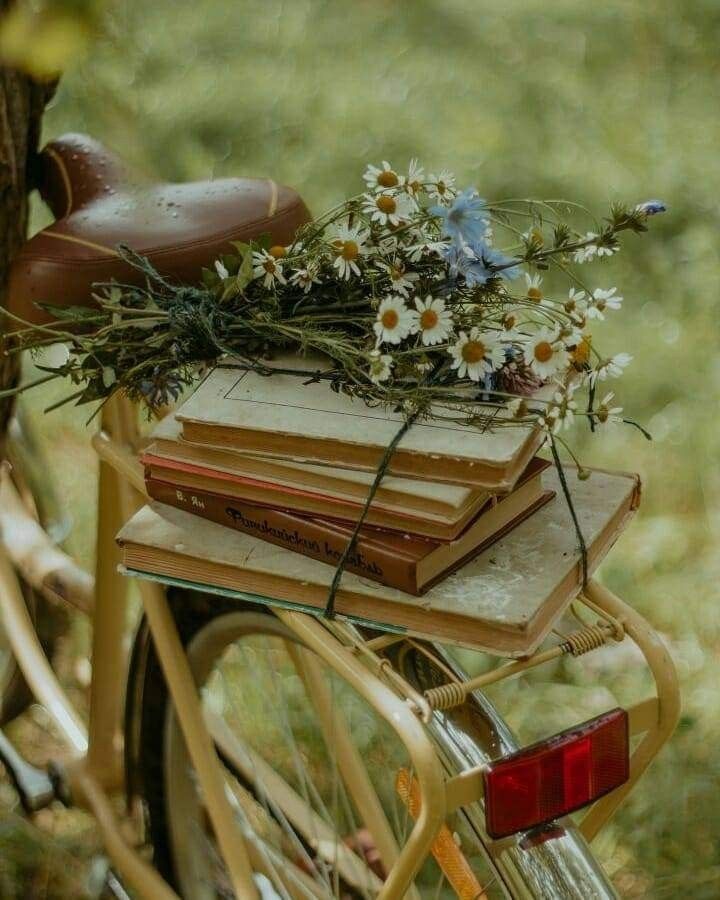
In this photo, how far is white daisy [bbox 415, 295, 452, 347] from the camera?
105 cm

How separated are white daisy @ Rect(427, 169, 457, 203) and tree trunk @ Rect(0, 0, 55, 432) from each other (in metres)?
0.74

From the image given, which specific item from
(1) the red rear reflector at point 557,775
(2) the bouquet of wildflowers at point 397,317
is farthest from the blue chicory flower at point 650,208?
(1) the red rear reflector at point 557,775

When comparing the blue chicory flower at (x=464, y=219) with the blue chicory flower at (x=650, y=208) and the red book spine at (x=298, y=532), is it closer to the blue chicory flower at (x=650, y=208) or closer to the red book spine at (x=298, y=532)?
the blue chicory flower at (x=650, y=208)

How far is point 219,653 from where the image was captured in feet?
4.91

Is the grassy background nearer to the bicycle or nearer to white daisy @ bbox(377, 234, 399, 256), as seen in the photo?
the bicycle

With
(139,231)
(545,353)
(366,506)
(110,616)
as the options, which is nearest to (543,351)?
(545,353)

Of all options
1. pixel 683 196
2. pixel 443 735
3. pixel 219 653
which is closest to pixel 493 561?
pixel 443 735

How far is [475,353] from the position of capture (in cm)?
104

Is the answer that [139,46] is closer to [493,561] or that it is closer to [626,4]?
[626,4]

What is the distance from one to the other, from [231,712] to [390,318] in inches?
40.6

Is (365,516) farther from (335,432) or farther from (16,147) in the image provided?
(16,147)

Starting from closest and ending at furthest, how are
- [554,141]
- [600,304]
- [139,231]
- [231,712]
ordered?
[600,304] < [139,231] < [231,712] < [554,141]

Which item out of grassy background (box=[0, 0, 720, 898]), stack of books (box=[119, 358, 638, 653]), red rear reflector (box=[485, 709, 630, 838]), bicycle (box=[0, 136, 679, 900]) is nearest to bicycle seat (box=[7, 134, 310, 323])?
bicycle (box=[0, 136, 679, 900])

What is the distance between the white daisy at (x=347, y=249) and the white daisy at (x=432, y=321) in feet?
0.37
